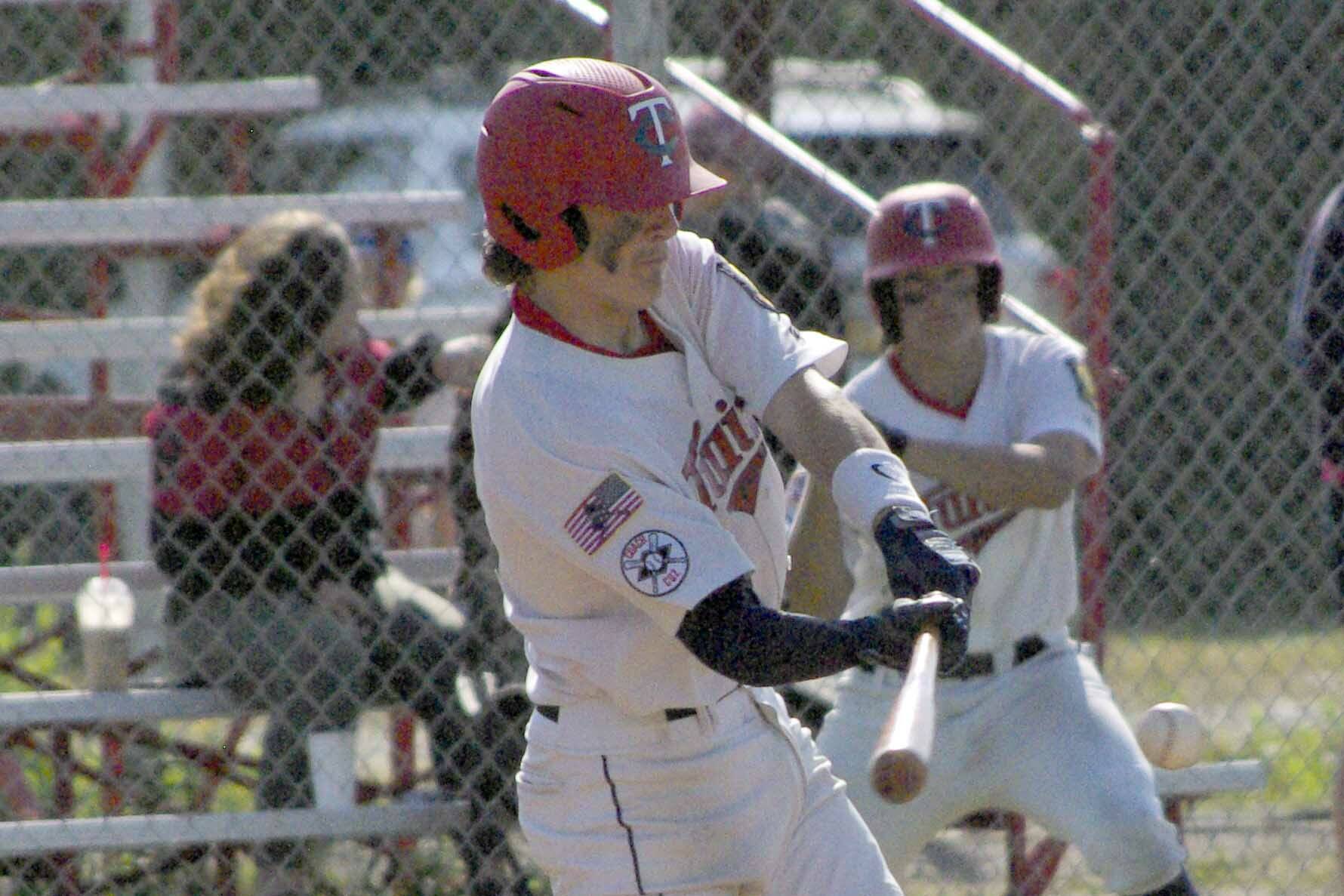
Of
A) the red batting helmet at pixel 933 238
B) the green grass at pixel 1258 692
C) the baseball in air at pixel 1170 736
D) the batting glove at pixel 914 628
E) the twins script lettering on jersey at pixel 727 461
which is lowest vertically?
the green grass at pixel 1258 692

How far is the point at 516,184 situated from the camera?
2572mm

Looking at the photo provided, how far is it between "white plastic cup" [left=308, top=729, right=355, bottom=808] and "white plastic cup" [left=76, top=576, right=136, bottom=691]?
0.48m

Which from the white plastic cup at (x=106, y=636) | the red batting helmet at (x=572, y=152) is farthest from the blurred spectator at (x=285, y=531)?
the red batting helmet at (x=572, y=152)

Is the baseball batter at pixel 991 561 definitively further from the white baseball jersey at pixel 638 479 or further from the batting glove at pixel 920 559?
the batting glove at pixel 920 559

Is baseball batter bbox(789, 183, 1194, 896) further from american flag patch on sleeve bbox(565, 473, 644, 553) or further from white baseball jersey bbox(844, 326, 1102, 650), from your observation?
american flag patch on sleeve bbox(565, 473, 644, 553)

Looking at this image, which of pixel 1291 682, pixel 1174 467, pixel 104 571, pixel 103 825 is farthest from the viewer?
pixel 1174 467

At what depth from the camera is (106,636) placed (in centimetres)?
437

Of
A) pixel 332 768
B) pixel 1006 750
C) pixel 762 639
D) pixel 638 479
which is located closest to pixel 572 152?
pixel 638 479

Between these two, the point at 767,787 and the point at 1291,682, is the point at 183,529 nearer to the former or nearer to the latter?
the point at 767,787

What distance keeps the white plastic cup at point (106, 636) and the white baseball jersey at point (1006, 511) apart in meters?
1.71

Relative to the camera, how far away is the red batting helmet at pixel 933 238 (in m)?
4.03

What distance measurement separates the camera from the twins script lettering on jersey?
2633 mm

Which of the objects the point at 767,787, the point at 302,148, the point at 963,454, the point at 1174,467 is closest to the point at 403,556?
the point at 963,454

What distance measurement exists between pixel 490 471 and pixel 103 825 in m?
2.16
